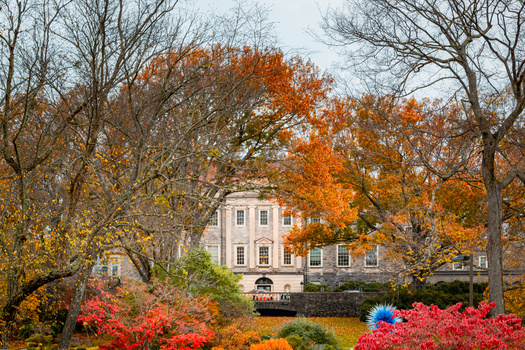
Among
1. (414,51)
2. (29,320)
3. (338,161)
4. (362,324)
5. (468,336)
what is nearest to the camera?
(468,336)

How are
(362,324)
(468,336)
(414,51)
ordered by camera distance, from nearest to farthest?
(468,336) → (414,51) → (362,324)

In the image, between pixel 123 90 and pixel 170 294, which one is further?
pixel 123 90

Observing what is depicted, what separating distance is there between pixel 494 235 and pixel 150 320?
712 centimetres

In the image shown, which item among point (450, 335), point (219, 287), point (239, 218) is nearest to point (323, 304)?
point (239, 218)

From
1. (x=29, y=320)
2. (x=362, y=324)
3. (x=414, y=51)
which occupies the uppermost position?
(x=414, y=51)

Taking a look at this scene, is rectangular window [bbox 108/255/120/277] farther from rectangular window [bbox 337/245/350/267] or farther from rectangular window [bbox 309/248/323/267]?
rectangular window [bbox 337/245/350/267]

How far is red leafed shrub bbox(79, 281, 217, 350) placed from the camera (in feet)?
36.8

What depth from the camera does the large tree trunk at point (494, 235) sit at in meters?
9.66

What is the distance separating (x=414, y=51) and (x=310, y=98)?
343 inches

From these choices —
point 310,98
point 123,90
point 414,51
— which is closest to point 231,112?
point 123,90

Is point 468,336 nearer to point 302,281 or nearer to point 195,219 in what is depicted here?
point 195,219

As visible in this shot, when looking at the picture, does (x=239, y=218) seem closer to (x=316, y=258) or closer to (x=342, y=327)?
(x=316, y=258)

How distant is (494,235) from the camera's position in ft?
32.0

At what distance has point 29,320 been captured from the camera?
1838 cm
